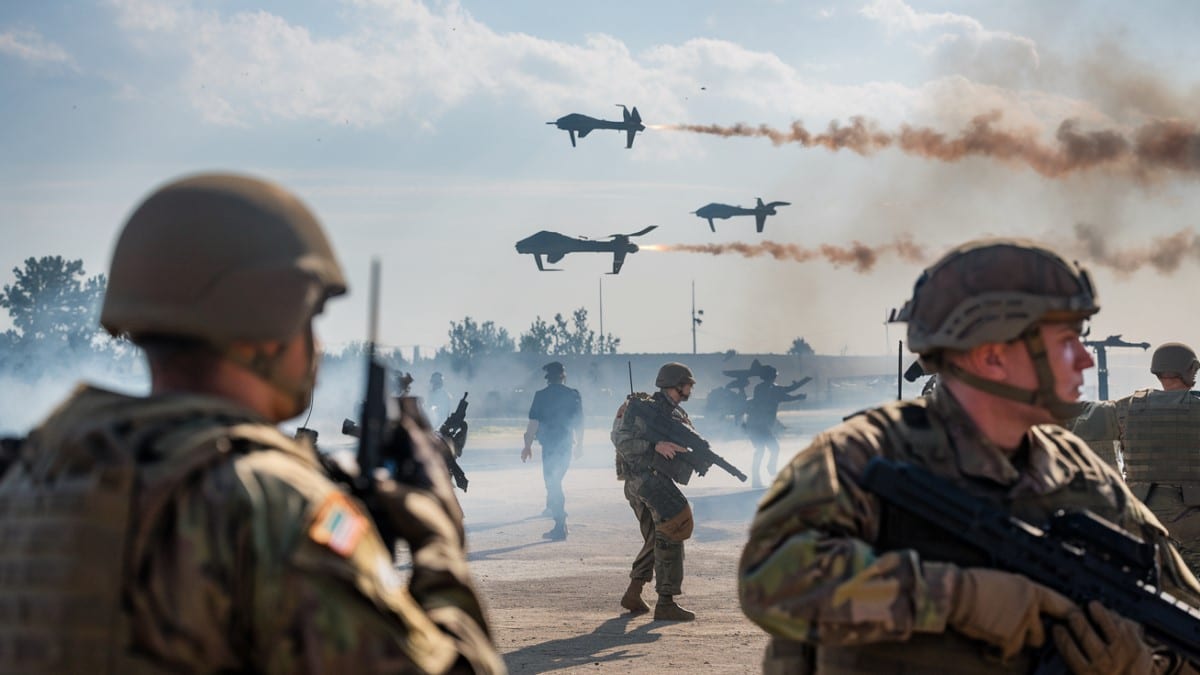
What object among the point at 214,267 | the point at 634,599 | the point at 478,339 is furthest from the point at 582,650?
the point at 478,339

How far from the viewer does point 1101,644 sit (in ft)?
10.6

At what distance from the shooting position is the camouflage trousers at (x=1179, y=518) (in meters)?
9.04

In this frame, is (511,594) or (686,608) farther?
(511,594)

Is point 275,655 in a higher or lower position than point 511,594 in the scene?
higher

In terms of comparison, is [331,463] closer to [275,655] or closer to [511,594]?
[275,655]

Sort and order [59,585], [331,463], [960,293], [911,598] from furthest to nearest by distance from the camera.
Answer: [960,293], [911,598], [331,463], [59,585]

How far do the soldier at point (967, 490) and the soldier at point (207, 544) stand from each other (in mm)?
1148

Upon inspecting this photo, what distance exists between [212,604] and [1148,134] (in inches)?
1024

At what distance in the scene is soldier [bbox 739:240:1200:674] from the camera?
3174 mm

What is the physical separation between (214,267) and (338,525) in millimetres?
515

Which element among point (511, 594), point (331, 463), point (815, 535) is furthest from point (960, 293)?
point (511, 594)

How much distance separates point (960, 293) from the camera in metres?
3.53

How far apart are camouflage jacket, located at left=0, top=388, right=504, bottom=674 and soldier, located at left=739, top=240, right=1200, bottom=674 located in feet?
4.35

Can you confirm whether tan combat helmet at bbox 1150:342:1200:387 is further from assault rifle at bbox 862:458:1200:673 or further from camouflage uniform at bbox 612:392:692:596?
assault rifle at bbox 862:458:1200:673
